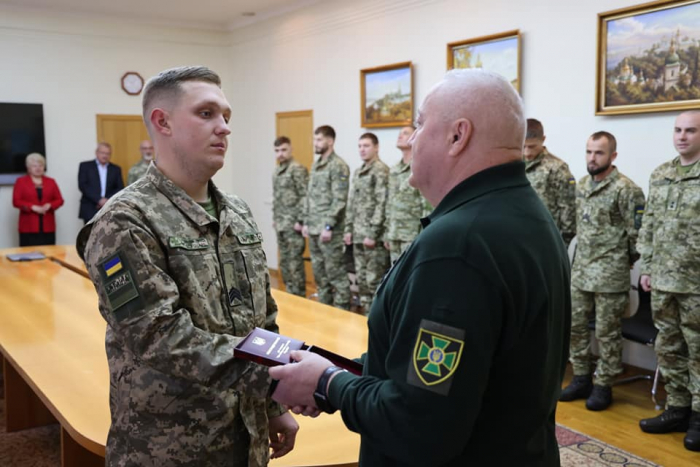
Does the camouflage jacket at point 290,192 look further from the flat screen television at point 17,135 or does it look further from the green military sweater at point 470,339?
the green military sweater at point 470,339

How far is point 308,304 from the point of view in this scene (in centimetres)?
367

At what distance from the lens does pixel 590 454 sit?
3318 millimetres

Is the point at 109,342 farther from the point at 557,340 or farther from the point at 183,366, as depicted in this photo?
the point at 557,340

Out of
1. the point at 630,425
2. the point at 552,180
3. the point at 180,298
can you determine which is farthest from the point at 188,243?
the point at 552,180

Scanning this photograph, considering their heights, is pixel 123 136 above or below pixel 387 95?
below

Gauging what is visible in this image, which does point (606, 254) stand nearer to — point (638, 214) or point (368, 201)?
point (638, 214)

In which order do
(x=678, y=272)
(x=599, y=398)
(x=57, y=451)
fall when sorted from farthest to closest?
(x=599, y=398)
(x=678, y=272)
(x=57, y=451)

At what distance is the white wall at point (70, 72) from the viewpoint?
8.34m

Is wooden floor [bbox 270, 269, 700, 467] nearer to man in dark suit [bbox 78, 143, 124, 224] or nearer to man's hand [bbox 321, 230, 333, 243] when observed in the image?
man's hand [bbox 321, 230, 333, 243]

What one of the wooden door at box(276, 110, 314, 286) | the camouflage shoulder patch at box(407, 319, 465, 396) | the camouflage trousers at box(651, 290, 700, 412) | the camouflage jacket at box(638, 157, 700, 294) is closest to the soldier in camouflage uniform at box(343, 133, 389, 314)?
the wooden door at box(276, 110, 314, 286)

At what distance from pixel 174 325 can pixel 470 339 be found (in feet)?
2.15

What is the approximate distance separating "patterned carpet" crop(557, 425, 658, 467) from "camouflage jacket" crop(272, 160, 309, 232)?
429 centimetres

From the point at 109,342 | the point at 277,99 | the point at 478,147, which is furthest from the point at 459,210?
the point at 277,99

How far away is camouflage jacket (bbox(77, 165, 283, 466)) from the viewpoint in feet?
4.45
